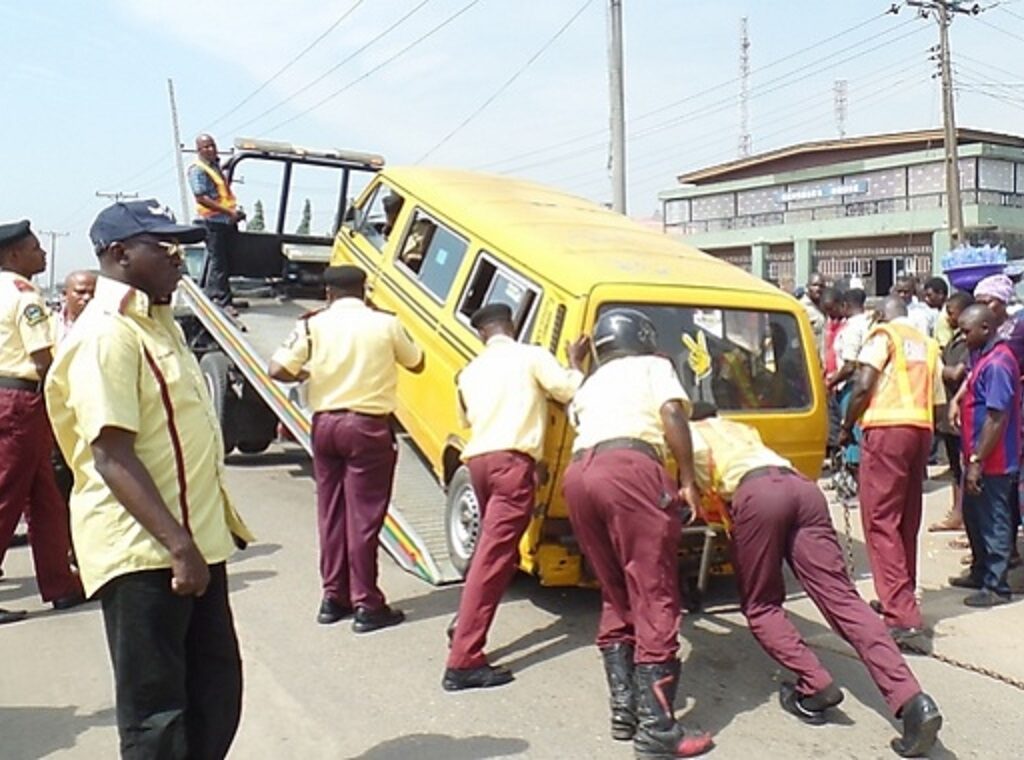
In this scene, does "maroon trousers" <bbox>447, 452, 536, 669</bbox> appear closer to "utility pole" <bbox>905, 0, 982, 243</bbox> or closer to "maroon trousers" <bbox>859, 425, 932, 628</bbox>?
"maroon trousers" <bbox>859, 425, 932, 628</bbox>

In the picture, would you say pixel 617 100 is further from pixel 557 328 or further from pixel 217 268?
pixel 557 328

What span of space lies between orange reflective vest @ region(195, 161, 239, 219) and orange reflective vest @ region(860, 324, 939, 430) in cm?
637

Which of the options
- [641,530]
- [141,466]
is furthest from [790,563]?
[141,466]

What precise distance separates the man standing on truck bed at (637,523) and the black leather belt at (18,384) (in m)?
3.12

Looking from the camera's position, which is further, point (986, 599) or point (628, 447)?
point (986, 599)

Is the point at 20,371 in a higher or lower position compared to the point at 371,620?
higher

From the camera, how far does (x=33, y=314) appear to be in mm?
5445

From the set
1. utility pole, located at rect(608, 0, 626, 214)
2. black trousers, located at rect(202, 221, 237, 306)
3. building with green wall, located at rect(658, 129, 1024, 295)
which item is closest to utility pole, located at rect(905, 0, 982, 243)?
building with green wall, located at rect(658, 129, 1024, 295)

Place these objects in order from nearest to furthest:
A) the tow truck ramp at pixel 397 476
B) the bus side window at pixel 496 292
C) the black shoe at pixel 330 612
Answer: the black shoe at pixel 330 612 < the bus side window at pixel 496 292 < the tow truck ramp at pixel 397 476

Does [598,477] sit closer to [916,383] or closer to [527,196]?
[916,383]

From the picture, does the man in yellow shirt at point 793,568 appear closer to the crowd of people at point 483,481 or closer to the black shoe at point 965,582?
the crowd of people at point 483,481

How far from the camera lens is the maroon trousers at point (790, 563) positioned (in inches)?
164

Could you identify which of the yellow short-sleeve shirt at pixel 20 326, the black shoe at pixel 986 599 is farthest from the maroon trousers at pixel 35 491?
the black shoe at pixel 986 599

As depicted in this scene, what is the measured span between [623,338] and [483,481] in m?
0.96
